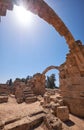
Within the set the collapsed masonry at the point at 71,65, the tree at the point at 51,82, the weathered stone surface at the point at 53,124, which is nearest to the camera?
the weathered stone surface at the point at 53,124

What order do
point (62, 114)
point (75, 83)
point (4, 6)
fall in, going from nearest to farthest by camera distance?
1. point (4, 6)
2. point (62, 114)
3. point (75, 83)

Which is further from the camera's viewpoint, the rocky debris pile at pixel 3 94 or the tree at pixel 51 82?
Answer: the tree at pixel 51 82

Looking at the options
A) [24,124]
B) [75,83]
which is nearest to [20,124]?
[24,124]

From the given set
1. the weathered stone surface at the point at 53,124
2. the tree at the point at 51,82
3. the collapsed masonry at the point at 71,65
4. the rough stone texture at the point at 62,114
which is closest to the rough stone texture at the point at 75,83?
the collapsed masonry at the point at 71,65

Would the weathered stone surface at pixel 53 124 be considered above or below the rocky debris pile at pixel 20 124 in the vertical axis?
below

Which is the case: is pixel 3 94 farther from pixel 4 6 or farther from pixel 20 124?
pixel 4 6

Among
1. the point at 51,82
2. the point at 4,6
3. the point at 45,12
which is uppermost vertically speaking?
the point at 45,12

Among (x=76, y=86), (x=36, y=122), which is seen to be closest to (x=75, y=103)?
(x=76, y=86)

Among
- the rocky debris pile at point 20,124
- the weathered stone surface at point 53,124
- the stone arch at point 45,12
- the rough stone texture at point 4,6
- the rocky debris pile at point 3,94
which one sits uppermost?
the stone arch at point 45,12

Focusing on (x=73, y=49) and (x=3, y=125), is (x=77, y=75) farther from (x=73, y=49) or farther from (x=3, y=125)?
(x=3, y=125)

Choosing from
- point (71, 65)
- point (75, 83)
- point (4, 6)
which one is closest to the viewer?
point (4, 6)

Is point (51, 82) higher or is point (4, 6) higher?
point (51, 82)

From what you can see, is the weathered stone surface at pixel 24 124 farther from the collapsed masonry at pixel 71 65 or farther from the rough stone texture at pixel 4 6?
the rough stone texture at pixel 4 6

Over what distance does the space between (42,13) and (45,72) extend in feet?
52.7
